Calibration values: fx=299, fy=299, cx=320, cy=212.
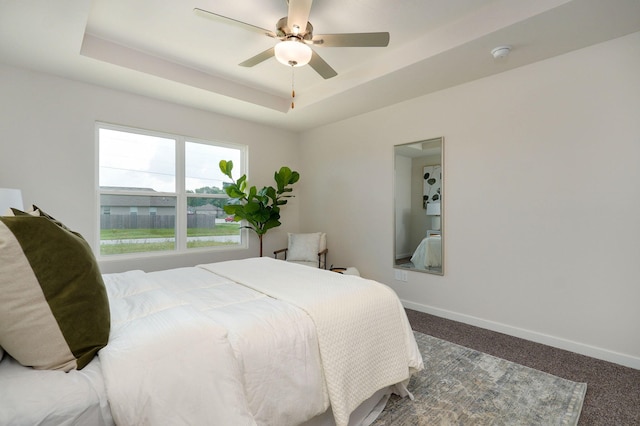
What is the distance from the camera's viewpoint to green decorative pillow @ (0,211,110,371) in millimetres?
917

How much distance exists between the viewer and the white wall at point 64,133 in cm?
281

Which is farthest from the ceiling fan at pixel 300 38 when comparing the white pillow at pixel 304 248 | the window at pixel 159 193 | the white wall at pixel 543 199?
the white pillow at pixel 304 248

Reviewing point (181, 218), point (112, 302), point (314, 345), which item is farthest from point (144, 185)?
point (314, 345)

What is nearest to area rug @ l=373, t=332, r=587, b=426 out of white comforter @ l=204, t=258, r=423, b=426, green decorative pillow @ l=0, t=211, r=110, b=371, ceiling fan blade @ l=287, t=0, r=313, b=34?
white comforter @ l=204, t=258, r=423, b=426

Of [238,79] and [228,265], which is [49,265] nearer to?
[228,265]

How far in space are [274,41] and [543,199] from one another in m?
2.84

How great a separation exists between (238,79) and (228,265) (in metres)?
2.23

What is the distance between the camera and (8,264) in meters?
0.91

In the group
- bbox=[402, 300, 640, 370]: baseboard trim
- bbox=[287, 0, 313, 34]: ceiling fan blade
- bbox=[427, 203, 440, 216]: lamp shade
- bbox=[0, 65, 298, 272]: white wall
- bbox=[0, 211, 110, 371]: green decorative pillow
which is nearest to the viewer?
bbox=[0, 211, 110, 371]: green decorative pillow

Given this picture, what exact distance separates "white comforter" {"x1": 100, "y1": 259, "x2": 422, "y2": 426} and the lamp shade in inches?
73.1

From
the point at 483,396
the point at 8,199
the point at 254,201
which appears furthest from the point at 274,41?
the point at 483,396

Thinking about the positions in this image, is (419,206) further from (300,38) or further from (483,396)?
(300,38)

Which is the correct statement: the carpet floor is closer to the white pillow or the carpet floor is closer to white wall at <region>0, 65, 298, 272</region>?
the white pillow

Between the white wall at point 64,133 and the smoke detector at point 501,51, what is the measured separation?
344 cm
